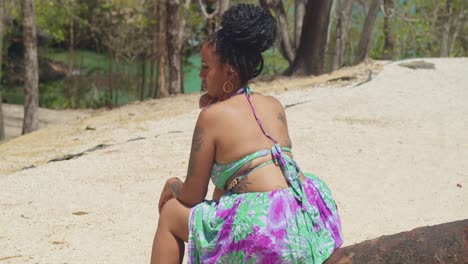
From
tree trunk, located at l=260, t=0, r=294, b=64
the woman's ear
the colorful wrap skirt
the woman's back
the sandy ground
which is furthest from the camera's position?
tree trunk, located at l=260, t=0, r=294, b=64

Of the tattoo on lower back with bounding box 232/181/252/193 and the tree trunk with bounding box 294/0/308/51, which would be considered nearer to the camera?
the tattoo on lower back with bounding box 232/181/252/193

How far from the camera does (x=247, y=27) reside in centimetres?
254

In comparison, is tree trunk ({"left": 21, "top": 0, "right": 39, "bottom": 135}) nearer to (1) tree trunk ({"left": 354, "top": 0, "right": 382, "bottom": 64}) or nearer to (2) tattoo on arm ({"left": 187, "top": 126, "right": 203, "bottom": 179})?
(1) tree trunk ({"left": 354, "top": 0, "right": 382, "bottom": 64})

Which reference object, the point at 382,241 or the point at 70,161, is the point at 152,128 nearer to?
the point at 70,161

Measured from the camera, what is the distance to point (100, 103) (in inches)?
1067

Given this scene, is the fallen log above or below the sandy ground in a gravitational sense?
above

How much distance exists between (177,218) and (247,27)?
2.51 feet

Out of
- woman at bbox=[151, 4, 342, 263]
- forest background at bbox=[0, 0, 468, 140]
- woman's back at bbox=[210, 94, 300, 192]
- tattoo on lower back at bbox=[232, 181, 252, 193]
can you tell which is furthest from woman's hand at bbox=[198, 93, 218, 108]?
forest background at bbox=[0, 0, 468, 140]

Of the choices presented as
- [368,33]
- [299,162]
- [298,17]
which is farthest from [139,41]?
[299,162]

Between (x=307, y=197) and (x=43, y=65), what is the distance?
1193 inches

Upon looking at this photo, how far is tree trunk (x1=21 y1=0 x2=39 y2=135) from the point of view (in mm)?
12977

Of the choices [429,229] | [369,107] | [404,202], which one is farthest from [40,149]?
[429,229]

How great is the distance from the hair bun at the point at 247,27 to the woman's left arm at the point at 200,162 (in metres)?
0.30

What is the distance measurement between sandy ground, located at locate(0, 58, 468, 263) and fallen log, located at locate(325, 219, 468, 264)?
2.03 metres
